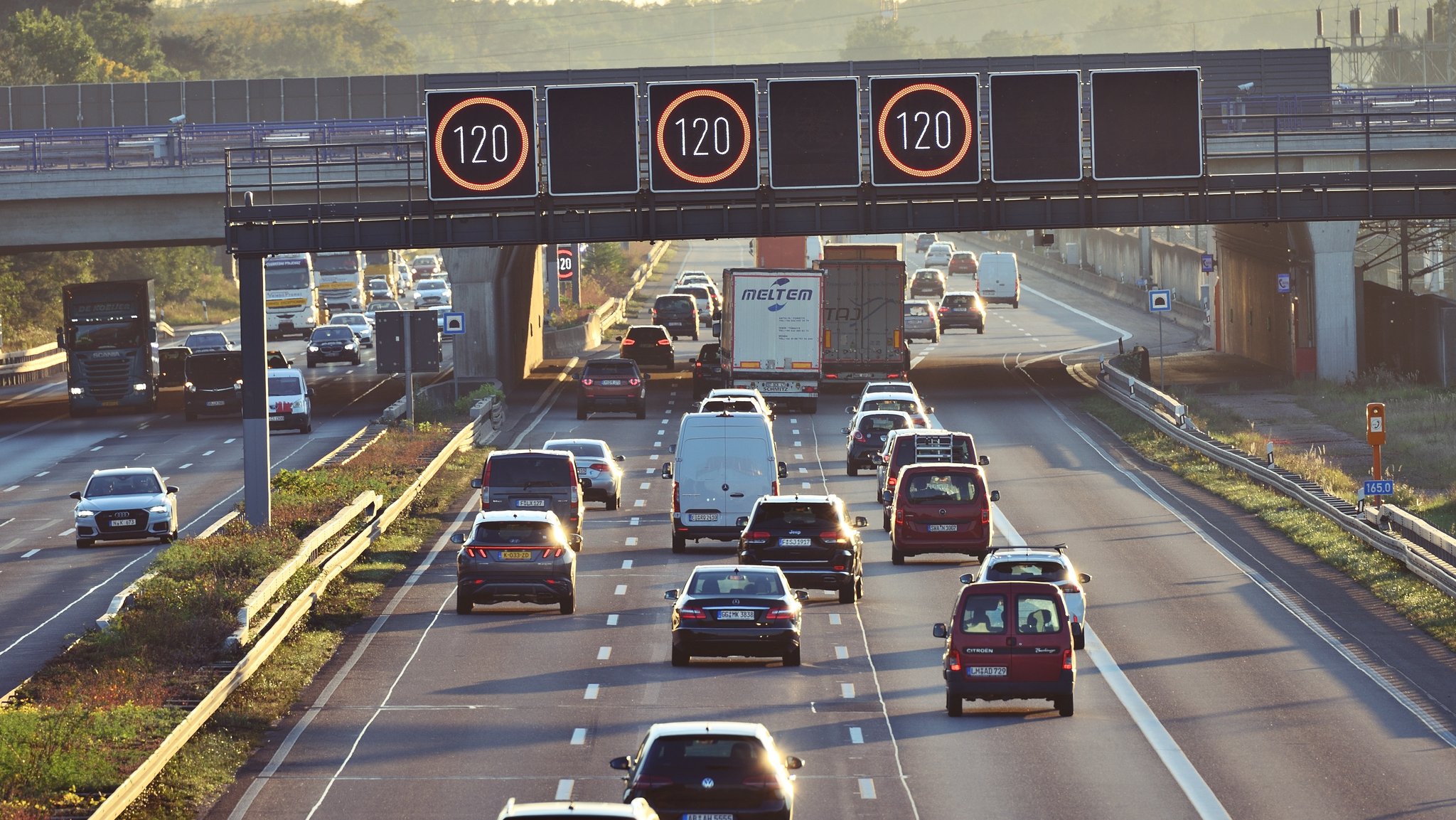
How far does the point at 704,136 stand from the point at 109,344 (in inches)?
1377

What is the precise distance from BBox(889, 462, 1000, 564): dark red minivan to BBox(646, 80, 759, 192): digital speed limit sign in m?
6.43

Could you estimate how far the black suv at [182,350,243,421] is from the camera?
215 feet

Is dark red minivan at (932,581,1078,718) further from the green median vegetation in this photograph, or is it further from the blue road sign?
the blue road sign

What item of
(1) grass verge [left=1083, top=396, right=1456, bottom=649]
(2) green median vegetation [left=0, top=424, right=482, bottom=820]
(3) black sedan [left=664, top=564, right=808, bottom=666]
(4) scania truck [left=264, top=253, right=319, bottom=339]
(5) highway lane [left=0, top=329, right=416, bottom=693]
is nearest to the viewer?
(2) green median vegetation [left=0, top=424, right=482, bottom=820]

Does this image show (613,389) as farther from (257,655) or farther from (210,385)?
(257,655)

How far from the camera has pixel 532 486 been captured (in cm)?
3766

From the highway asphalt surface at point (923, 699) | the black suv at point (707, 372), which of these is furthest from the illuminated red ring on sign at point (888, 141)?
the black suv at point (707, 372)

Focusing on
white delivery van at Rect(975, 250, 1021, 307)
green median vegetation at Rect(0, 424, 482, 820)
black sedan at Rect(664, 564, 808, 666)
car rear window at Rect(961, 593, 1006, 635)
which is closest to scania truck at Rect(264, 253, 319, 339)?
white delivery van at Rect(975, 250, 1021, 307)

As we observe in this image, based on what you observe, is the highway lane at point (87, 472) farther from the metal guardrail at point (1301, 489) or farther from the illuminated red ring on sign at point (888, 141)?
the metal guardrail at point (1301, 489)

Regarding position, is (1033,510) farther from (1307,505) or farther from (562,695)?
(562,695)

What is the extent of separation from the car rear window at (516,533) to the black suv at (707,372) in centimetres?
3295

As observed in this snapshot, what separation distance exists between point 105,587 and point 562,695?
12.9 meters

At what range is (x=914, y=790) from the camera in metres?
20.5

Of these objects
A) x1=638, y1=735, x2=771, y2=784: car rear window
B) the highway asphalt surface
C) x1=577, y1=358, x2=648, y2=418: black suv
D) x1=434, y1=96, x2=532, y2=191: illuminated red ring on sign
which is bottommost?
the highway asphalt surface
